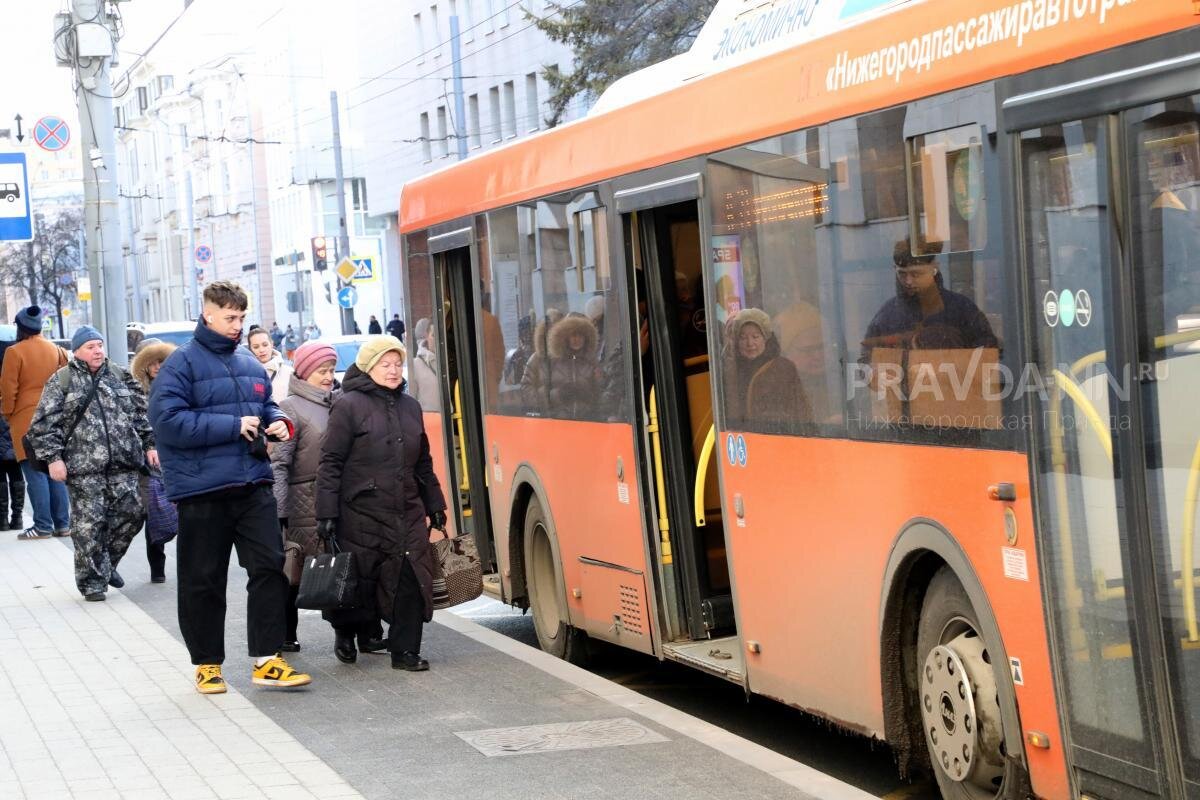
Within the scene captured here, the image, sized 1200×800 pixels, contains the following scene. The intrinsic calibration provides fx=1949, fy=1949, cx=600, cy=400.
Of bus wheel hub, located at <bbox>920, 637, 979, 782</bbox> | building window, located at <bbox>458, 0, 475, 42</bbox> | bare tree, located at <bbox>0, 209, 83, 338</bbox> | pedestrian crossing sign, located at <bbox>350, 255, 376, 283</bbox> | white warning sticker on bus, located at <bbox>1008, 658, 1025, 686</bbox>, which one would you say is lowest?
bus wheel hub, located at <bbox>920, 637, 979, 782</bbox>

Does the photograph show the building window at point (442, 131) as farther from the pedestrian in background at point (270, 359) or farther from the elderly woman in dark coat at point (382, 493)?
the elderly woman in dark coat at point (382, 493)

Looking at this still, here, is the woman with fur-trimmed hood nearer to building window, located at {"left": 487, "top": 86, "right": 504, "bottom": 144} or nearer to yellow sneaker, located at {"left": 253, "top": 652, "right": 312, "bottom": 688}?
yellow sneaker, located at {"left": 253, "top": 652, "right": 312, "bottom": 688}

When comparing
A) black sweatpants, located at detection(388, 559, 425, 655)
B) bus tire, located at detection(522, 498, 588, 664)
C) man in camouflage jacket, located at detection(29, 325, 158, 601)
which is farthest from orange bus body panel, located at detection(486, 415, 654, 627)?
man in camouflage jacket, located at detection(29, 325, 158, 601)

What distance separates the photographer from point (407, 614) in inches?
385

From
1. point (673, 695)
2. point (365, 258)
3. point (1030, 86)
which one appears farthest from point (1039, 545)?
point (365, 258)

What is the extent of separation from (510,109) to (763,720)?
46.5 m

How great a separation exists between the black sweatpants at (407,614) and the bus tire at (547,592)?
2.71ft

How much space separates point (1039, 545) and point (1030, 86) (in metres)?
1.32

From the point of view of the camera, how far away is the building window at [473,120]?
57.1 metres

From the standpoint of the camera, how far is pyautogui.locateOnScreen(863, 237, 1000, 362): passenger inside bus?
5.91 meters

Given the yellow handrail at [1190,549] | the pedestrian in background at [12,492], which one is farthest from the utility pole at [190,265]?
the yellow handrail at [1190,549]

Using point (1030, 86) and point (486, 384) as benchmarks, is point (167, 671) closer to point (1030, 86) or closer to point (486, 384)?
point (486, 384)

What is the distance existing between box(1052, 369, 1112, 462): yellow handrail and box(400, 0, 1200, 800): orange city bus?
1cm

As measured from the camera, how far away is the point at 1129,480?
5258 millimetres
